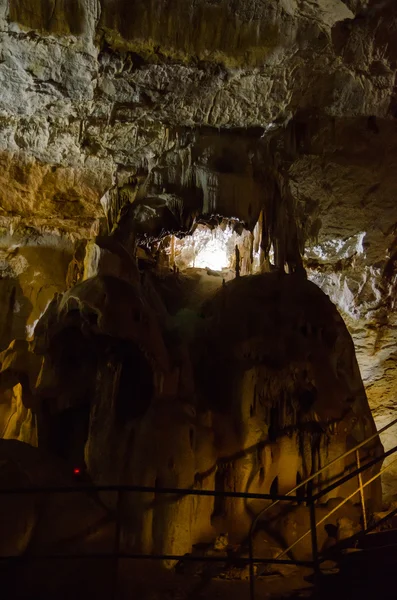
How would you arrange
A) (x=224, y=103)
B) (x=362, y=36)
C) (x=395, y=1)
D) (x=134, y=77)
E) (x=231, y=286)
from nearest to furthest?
(x=395, y=1)
(x=362, y=36)
(x=134, y=77)
(x=224, y=103)
(x=231, y=286)

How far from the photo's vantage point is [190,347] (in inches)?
412

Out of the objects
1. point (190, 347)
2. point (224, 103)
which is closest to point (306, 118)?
point (224, 103)

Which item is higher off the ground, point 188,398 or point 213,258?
point 213,258

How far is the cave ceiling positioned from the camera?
845 centimetres

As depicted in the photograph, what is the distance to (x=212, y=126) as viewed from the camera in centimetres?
1077

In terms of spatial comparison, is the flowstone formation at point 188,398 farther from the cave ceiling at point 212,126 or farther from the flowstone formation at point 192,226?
the cave ceiling at point 212,126

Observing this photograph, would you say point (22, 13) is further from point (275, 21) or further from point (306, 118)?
point (306, 118)

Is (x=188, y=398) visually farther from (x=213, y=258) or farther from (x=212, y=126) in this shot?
(x=213, y=258)

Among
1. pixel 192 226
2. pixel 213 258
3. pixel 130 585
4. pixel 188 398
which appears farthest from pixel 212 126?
pixel 130 585

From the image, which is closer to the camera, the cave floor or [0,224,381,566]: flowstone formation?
the cave floor

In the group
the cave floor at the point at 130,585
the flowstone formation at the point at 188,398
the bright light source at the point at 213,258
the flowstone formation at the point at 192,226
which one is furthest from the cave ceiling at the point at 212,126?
the cave floor at the point at 130,585

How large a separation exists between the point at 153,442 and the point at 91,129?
5.45 m

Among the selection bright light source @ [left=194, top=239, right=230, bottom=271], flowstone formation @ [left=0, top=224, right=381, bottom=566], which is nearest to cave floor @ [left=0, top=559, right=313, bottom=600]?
flowstone formation @ [left=0, top=224, right=381, bottom=566]

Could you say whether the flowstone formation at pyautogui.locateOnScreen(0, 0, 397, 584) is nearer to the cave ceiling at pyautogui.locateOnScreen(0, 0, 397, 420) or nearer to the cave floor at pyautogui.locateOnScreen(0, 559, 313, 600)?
the cave ceiling at pyautogui.locateOnScreen(0, 0, 397, 420)
